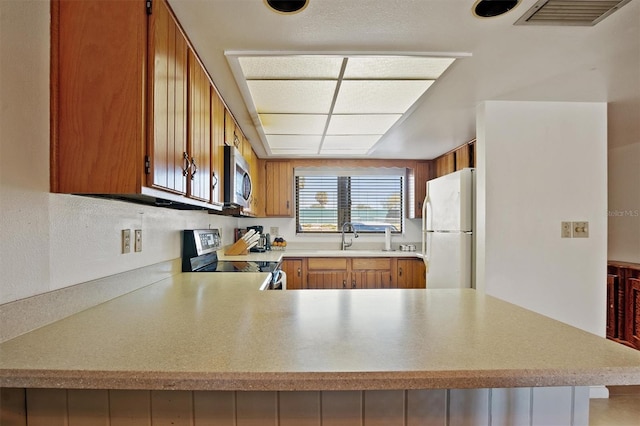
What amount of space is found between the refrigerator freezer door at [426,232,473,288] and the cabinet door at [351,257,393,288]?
0.76 m

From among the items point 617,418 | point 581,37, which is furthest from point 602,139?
point 617,418

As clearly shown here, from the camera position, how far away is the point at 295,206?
4551 millimetres

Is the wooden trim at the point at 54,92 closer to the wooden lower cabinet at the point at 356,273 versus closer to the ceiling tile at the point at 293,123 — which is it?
the ceiling tile at the point at 293,123

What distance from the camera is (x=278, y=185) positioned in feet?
14.0

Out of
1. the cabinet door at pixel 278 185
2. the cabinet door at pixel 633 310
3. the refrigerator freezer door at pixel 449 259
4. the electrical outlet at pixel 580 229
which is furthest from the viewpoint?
the cabinet door at pixel 278 185

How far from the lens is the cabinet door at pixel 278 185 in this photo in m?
4.28

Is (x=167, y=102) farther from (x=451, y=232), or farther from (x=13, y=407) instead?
(x=451, y=232)

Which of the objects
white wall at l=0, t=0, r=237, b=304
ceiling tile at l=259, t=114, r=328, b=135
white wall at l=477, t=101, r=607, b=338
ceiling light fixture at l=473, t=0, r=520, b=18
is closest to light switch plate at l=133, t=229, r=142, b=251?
white wall at l=0, t=0, r=237, b=304

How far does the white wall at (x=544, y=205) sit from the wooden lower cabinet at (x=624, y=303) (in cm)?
99

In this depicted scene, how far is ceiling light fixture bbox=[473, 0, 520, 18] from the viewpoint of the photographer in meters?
1.24

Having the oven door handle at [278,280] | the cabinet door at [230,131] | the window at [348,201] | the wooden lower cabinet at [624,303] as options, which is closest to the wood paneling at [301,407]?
the oven door handle at [278,280]

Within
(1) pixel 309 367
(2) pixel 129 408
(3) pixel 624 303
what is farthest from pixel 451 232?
(2) pixel 129 408

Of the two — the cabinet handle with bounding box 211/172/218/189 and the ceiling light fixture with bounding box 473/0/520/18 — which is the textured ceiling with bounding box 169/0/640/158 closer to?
the ceiling light fixture with bounding box 473/0/520/18

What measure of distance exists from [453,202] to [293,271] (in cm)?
200
